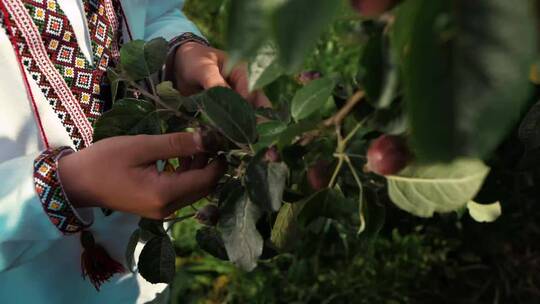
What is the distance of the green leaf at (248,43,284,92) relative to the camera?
2.00ft

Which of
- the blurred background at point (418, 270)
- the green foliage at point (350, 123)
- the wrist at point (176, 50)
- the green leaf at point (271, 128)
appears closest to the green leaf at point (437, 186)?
the green foliage at point (350, 123)

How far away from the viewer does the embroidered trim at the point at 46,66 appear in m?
1.03

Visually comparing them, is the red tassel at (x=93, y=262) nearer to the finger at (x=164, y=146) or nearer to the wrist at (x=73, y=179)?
the wrist at (x=73, y=179)

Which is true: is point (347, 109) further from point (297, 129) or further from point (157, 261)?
point (157, 261)

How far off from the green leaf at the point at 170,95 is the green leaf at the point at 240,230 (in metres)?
0.18

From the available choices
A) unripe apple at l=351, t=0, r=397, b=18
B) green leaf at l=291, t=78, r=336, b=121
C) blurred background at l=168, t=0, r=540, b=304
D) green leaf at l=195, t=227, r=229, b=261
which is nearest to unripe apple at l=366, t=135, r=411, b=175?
green leaf at l=291, t=78, r=336, b=121

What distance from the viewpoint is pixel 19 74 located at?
1056 mm

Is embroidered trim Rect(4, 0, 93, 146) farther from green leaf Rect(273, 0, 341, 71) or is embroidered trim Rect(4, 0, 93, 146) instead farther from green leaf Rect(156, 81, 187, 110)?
green leaf Rect(273, 0, 341, 71)

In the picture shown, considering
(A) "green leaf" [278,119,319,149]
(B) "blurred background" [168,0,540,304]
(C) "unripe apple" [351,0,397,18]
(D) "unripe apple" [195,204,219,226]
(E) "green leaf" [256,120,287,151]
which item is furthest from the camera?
(B) "blurred background" [168,0,540,304]

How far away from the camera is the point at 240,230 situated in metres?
0.87

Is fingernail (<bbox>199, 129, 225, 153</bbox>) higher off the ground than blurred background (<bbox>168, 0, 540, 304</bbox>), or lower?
higher

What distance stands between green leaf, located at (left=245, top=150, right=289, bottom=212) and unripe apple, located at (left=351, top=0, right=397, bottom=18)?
35cm

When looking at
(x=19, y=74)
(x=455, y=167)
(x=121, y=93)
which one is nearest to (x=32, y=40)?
(x=19, y=74)

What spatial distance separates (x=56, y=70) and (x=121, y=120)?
17 cm
